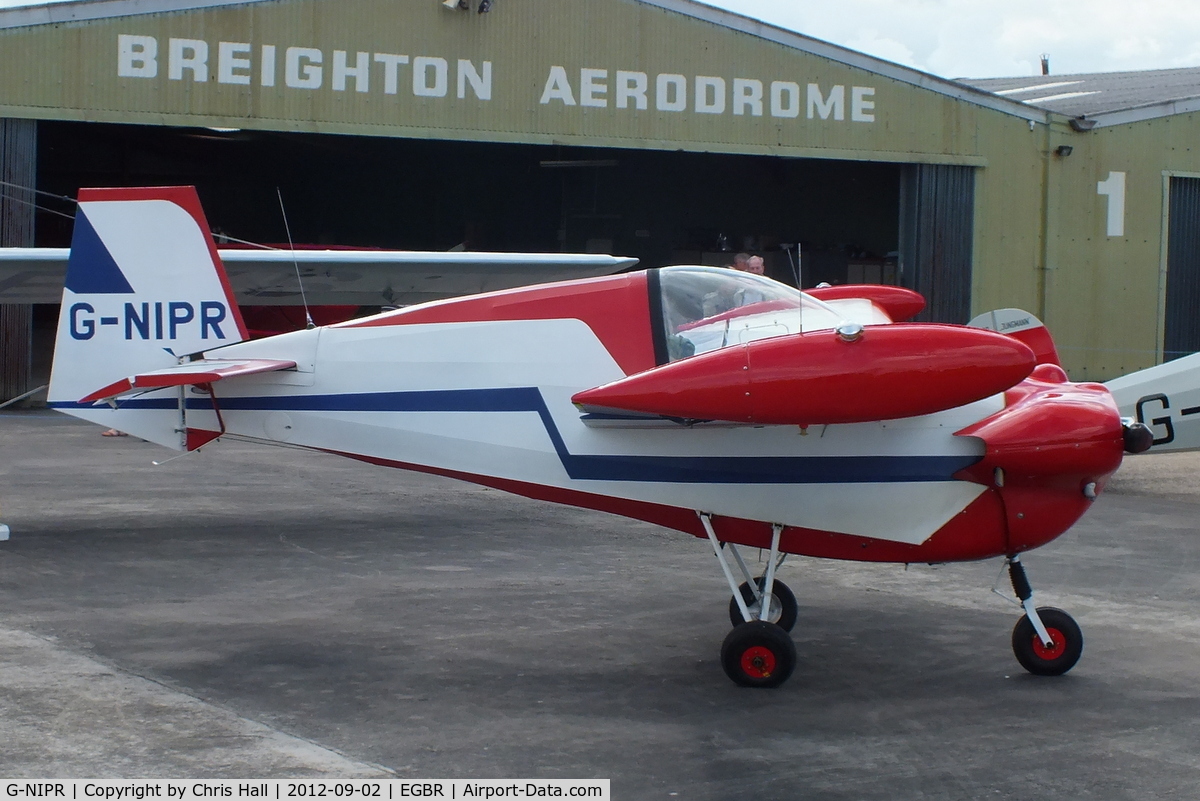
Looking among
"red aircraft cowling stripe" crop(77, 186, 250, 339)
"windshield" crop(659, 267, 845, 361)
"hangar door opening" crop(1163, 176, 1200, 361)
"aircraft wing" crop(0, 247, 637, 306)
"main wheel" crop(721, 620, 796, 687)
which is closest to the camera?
"main wheel" crop(721, 620, 796, 687)

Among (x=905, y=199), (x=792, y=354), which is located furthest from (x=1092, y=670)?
(x=905, y=199)

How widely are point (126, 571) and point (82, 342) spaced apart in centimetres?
185

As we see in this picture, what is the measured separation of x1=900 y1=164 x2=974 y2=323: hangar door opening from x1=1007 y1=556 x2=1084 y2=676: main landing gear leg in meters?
17.2

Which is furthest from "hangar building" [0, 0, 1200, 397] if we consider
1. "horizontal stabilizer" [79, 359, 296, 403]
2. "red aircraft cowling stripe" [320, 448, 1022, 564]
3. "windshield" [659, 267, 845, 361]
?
"windshield" [659, 267, 845, 361]

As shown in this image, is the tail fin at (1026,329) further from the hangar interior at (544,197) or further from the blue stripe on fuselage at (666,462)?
the hangar interior at (544,197)

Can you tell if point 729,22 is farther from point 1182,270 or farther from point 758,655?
→ point 758,655

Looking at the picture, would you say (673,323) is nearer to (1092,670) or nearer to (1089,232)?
(1092,670)

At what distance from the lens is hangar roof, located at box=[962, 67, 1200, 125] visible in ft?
77.5

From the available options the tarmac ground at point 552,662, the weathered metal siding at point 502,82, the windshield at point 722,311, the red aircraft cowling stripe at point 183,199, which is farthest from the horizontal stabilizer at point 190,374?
the weathered metal siding at point 502,82

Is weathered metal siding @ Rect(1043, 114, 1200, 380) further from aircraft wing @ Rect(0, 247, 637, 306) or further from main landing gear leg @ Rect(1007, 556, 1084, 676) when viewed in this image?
main landing gear leg @ Rect(1007, 556, 1084, 676)

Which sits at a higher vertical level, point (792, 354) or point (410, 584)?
point (792, 354)

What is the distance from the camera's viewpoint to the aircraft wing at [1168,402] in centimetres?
1015

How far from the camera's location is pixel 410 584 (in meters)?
7.63
